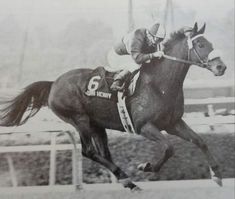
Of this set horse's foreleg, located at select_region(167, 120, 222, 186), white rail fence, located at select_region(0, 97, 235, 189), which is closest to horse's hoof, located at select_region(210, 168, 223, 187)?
horse's foreleg, located at select_region(167, 120, 222, 186)

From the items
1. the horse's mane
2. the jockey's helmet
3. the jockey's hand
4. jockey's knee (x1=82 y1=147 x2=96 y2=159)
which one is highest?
the jockey's helmet

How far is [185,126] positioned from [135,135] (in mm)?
223

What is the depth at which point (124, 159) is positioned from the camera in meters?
1.84

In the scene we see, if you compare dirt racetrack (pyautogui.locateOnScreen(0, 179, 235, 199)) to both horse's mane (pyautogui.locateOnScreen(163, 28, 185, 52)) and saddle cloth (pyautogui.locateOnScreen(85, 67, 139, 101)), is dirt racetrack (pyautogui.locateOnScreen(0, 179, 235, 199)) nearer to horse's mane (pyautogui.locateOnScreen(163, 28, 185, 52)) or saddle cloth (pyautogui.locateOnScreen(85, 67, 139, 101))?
saddle cloth (pyautogui.locateOnScreen(85, 67, 139, 101))

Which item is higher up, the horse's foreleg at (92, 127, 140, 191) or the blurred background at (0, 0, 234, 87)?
the blurred background at (0, 0, 234, 87)

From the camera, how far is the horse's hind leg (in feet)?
5.98

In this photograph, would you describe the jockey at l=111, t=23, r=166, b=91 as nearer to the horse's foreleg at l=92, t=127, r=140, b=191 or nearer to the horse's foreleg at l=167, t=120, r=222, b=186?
the horse's foreleg at l=92, t=127, r=140, b=191

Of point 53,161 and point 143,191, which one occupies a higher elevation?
point 53,161

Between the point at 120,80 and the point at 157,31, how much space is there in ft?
0.89

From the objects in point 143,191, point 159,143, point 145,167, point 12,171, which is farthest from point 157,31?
point 12,171

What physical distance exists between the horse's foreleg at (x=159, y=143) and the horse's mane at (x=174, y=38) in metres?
0.35

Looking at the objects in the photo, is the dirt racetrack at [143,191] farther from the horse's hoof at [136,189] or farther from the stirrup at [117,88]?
the stirrup at [117,88]

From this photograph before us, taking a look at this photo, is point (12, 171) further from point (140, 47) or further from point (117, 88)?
point (140, 47)

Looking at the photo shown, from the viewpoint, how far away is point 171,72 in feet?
6.17
